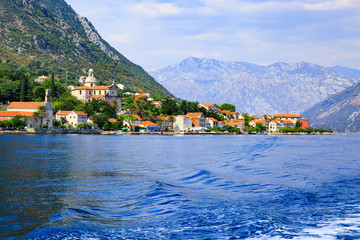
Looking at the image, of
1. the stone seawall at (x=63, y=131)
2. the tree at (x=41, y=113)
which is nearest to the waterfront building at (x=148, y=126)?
the stone seawall at (x=63, y=131)

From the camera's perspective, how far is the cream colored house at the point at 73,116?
108 metres

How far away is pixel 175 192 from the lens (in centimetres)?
1764

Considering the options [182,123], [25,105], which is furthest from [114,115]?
[25,105]

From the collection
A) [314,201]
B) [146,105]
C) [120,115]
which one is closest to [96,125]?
[120,115]

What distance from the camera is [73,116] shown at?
108 m

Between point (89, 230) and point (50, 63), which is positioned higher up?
point (50, 63)

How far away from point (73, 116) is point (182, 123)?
1640 inches

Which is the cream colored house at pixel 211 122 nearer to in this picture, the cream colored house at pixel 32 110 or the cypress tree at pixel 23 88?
the cream colored house at pixel 32 110

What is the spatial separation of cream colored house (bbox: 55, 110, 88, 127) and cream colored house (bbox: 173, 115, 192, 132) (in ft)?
123

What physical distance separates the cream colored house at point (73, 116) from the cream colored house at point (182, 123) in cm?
3753

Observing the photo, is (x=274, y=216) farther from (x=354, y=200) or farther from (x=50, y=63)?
(x=50, y=63)

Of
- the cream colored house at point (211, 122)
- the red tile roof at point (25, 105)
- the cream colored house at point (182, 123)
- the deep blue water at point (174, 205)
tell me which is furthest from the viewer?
the cream colored house at point (211, 122)

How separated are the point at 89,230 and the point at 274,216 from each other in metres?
6.45

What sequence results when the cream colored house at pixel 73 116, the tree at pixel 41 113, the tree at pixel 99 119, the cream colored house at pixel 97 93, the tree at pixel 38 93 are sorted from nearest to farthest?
the tree at pixel 41 113, the cream colored house at pixel 73 116, the tree at pixel 99 119, the tree at pixel 38 93, the cream colored house at pixel 97 93
